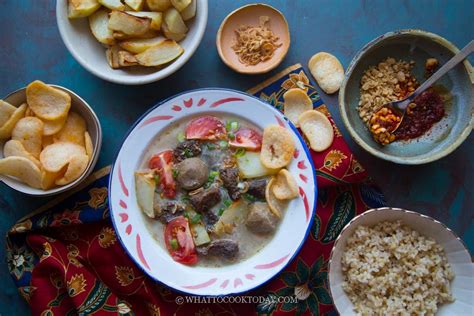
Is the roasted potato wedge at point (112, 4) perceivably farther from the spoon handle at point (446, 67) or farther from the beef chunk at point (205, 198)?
the spoon handle at point (446, 67)

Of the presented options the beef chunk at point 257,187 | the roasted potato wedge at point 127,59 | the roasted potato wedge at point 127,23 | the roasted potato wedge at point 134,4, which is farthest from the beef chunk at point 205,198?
the roasted potato wedge at point 134,4

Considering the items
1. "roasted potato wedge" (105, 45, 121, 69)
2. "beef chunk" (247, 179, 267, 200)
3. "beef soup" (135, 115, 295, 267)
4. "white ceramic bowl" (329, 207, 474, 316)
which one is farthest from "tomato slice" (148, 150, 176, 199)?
"white ceramic bowl" (329, 207, 474, 316)

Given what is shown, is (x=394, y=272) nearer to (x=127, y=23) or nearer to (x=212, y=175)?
(x=212, y=175)

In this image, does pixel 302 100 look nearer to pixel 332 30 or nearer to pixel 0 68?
pixel 332 30

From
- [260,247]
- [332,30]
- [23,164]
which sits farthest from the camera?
[332,30]

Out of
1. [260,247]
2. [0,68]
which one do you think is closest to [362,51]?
[260,247]
